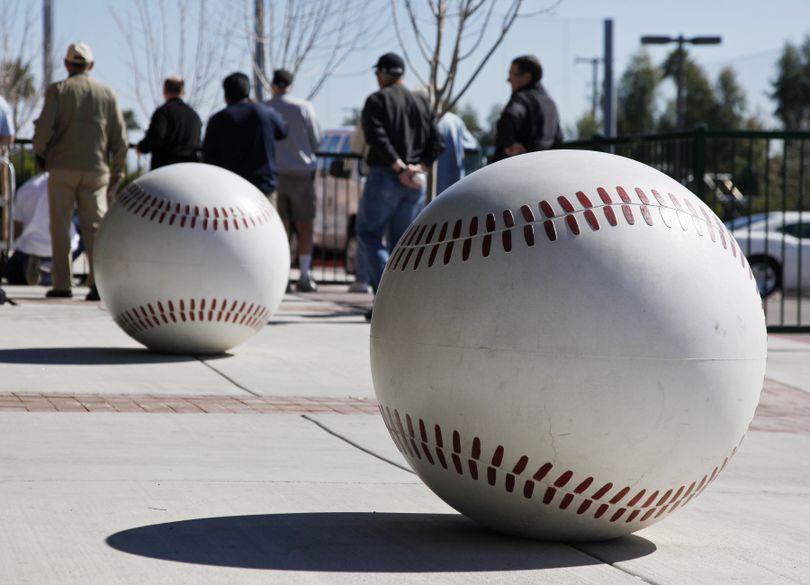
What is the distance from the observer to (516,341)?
4387 millimetres

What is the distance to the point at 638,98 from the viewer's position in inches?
5369

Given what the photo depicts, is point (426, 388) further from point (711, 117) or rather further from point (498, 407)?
point (711, 117)

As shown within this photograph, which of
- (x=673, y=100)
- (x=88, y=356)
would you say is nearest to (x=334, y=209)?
(x=88, y=356)

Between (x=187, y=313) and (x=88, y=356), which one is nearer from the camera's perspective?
(x=187, y=313)

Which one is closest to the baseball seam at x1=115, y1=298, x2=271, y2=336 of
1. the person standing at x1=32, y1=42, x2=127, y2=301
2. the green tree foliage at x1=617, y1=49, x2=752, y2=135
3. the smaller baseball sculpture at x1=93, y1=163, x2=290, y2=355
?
the smaller baseball sculpture at x1=93, y1=163, x2=290, y2=355

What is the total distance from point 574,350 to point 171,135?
10.2 meters

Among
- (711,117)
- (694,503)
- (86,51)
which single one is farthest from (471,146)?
(711,117)

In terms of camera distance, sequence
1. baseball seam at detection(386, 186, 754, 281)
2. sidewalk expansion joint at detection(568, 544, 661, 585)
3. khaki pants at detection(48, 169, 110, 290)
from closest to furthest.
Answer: sidewalk expansion joint at detection(568, 544, 661, 585), baseball seam at detection(386, 186, 754, 281), khaki pants at detection(48, 169, 110, 290)

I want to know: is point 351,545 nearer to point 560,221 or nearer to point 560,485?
point 560,485

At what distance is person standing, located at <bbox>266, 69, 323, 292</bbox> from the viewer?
15.5 meters

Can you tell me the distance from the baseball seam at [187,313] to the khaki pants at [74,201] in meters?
4.36

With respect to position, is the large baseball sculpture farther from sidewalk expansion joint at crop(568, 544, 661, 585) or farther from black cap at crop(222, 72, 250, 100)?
black cap at crop(222, 72, 250, 100)

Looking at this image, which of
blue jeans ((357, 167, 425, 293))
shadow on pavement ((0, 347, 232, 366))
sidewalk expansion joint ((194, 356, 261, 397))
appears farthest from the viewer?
blue jeans ((357, 167, 425, 293))

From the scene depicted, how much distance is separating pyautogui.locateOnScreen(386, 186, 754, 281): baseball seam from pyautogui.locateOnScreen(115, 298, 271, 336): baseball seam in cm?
470
